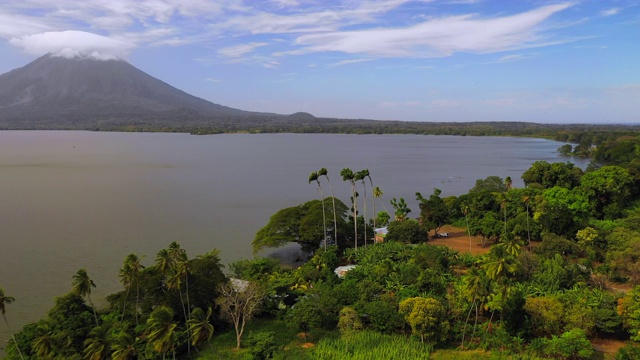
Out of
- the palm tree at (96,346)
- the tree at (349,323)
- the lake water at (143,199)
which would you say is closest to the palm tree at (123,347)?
the palm tree at (96,346)

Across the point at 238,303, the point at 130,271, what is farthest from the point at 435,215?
the point at 130,271

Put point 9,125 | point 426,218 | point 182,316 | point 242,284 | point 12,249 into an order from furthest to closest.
→ 1. point 9,125
2. point 426,218
3. point 12,249
4. point 242,284
5. point 182,316

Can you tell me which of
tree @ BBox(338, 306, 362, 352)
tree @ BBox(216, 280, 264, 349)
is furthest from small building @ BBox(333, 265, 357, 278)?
tree @ BBox(216, 280, 264, 349)

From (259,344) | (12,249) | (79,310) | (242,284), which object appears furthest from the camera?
(12,249)

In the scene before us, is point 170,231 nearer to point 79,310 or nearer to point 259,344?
point 79,310

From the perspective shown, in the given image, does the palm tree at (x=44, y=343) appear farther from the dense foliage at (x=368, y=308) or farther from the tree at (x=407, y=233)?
the tree at (x=407, y=233)

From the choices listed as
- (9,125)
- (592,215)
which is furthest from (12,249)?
(9,125)

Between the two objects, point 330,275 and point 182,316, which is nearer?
point 182,316
